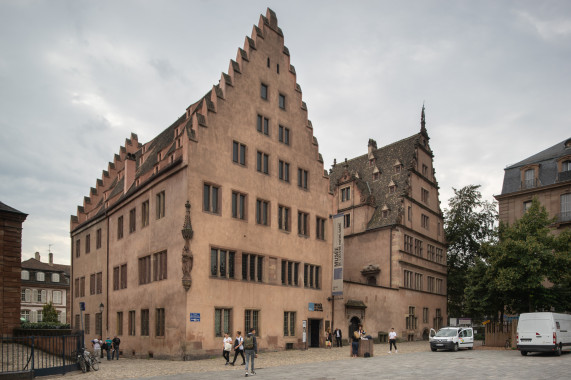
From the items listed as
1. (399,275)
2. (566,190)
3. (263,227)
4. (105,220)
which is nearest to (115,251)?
(105,220)

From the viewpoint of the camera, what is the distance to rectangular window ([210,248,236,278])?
3291 cm

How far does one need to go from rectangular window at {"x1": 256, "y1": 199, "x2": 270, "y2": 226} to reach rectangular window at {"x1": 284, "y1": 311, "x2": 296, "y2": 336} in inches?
256

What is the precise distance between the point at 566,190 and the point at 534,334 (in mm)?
27234

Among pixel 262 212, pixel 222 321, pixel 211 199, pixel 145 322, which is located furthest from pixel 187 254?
pixel 145 322

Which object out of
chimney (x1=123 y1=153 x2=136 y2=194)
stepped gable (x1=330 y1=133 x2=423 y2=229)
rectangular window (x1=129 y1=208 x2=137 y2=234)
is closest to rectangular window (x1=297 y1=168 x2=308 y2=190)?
rectangular window (x1=129 y1=208 x2=137 y2=234)

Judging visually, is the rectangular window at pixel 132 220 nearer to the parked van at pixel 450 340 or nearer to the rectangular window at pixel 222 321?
the rectangular window at pixel 222 321

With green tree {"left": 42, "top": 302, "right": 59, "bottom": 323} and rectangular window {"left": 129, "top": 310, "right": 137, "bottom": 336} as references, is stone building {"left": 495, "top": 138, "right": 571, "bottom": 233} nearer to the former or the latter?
rectangular window {"left": 129, "top": 310, "right": 137, "bottom": 336}

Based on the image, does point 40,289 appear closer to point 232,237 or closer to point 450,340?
point 232,237

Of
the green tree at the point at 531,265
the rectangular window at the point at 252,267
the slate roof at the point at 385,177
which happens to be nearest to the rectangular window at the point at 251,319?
the rectangular window at the point at 252,267

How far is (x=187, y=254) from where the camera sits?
102 feet

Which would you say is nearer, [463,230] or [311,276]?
[311,276]

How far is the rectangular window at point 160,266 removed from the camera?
111 ft

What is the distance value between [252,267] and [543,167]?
35896mm

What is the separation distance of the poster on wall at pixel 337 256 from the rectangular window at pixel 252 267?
25.1 feet
